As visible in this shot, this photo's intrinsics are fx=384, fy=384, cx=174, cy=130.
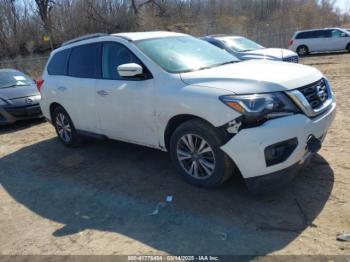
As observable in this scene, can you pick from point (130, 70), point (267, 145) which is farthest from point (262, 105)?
point (130, 70)

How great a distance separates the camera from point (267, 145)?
3654 mm

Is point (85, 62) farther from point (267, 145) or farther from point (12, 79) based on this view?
point (12, 79)

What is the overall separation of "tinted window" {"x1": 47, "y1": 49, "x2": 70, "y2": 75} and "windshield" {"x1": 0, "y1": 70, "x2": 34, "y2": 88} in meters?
3.49

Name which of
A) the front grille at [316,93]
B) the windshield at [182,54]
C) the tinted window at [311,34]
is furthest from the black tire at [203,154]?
the tinted window at [311,34]

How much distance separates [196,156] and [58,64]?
140 inches

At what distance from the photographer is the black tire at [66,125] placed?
21.5ft

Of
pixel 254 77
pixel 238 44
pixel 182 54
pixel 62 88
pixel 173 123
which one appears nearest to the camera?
pixel 254 77

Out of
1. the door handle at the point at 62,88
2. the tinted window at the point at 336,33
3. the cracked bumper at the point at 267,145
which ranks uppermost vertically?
the tinted window at the point at 336,33

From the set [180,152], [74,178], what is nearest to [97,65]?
[74,178]

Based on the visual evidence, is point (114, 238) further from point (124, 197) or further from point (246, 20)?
point (246, 20)

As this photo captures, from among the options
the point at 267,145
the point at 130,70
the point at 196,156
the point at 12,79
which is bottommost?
the point at 196,156

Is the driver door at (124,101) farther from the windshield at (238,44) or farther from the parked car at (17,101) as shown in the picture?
the windshield at (238,44)

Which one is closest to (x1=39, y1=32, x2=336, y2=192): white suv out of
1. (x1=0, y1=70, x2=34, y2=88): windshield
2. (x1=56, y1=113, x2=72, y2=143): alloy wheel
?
(x1=56, y1=113, x2=72, y2=143): alloy wheel

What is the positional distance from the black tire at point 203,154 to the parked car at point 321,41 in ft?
72.6
